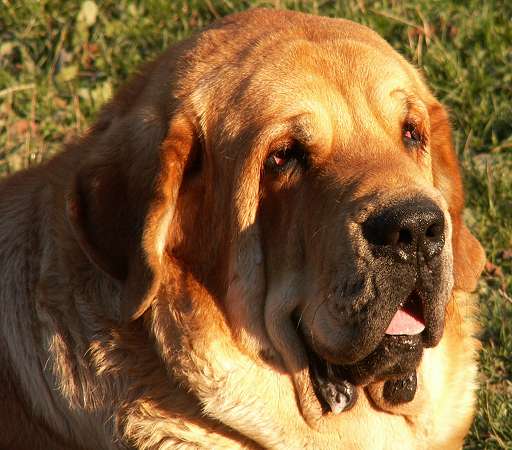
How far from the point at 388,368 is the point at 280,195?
0.80 meters

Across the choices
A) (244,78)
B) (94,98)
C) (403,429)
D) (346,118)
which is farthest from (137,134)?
(94,98)

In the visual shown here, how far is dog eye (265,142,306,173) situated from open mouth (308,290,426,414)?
2.30ft

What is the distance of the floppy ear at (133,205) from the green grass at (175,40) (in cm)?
286

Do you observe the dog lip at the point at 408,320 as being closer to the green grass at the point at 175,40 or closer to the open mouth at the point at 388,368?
the open mouth at the point at 388,368

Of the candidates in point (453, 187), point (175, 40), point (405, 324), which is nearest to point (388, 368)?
point (405, 324)

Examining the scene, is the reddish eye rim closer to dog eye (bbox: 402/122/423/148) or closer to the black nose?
dog eye (bbox: 402/122/423/148)

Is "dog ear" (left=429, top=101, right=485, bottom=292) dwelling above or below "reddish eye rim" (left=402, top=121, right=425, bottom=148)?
below

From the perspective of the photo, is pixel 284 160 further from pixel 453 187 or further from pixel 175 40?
pixel 175 40

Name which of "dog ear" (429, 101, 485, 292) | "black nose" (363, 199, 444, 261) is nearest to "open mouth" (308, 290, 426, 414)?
"black nose" (363, 199, 444, 261)

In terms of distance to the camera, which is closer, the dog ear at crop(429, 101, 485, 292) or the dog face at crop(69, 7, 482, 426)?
the dog face at crop(69, 7, 482, 426)

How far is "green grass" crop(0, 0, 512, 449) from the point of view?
7453 millimetres

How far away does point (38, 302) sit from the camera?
4.88 m

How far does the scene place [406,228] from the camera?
417 centimetres

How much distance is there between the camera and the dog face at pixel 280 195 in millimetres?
4363
